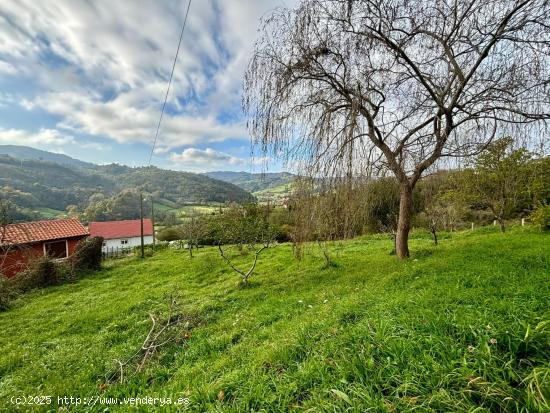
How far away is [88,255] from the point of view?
50.6ft

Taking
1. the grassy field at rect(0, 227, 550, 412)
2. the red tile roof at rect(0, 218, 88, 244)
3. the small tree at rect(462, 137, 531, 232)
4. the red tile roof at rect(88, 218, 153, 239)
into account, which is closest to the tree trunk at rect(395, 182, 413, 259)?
the grassy field at rect(0, 227, 550, 412)

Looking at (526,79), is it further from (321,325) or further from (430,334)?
(321,325)

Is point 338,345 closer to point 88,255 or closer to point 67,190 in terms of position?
point 88,255

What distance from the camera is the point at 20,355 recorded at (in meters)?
4.76

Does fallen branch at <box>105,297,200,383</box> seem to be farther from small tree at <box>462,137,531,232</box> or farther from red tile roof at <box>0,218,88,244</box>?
red tile roof at <box>0,218,88,244</box>

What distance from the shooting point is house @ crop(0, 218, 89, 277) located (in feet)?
47.0

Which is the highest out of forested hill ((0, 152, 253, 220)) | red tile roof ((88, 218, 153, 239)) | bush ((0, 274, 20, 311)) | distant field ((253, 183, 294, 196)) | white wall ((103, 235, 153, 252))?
forested hill ((0, 152, 253, 220))

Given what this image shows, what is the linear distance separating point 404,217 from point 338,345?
5.08 metres

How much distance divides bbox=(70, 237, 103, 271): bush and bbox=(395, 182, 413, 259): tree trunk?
17.1 m

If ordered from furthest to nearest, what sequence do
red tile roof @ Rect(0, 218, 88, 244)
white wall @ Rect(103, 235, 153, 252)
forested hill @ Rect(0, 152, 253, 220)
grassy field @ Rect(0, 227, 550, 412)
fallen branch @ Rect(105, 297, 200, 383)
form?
forested hill @ Rect(0, 152, 253, 220) < white wall @ Rect(103, 235, 153, 252) < red tile roof @ Rect(0, 218, 88, 244) < fallen branch @ Rect(105, 297, 200, 383) < grassy field @ Rect(0, 227, 550, 412)

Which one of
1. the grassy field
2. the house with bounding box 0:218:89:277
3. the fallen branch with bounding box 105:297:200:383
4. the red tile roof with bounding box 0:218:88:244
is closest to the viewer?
the grassy field

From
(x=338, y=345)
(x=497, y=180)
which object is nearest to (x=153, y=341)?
(x=338, y=345)

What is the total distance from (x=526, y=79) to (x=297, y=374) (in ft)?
19.0

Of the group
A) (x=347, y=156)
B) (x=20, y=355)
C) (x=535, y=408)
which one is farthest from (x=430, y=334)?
(x=20, y=355)
